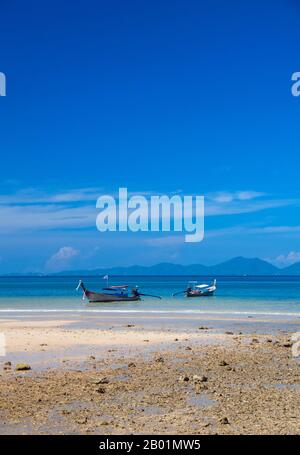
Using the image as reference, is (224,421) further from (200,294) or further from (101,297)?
(200,294)

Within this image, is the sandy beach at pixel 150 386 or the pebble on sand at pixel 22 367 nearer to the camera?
the sandy beach at pixel 150 386

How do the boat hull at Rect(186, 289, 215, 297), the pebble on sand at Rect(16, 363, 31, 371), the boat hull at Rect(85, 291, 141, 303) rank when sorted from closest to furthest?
the pebble on sand at Rect(16, 363, 31, 371)
the boat hull at Rect(85, 291, 141, 303)
the boat hull at Rect(186, 289, 215, 297)

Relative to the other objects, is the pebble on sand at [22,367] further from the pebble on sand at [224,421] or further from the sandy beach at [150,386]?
the pebble on sand at [224,421]

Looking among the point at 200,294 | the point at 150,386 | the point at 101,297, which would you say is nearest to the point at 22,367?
the point at 150,386

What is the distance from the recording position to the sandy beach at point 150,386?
30.4 ft

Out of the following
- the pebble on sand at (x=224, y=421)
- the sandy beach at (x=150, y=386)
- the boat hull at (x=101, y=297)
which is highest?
the boat hull at (x=101, y=297)

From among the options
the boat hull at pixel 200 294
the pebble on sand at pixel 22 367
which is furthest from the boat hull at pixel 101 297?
the pebble on sand at pixel 22 367

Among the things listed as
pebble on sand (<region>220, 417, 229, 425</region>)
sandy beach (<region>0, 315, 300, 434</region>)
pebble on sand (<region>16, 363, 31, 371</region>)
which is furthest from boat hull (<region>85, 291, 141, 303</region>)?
pebble on sand (<region>220, 417, 229, 425</region>)

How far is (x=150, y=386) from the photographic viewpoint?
12430 millimetres

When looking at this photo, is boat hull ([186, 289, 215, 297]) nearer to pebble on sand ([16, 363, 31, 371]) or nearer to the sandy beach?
the sandy beach

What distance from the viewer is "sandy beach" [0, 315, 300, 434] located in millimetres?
9258
